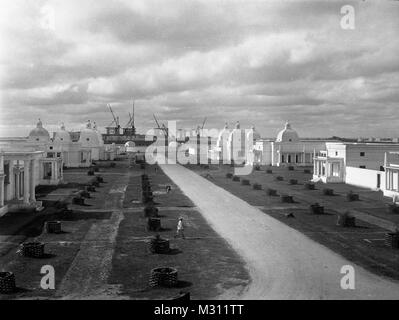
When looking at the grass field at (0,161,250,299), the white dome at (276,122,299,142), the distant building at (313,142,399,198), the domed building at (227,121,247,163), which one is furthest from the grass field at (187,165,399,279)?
the domed building at (227,121,247,163)

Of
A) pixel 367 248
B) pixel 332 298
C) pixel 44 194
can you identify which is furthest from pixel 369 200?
pixel 44 194

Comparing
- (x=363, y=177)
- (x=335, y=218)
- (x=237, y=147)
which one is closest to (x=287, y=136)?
(x=237, y=147)

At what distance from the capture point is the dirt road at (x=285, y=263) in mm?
16359

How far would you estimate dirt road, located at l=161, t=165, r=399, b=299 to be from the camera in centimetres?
1636

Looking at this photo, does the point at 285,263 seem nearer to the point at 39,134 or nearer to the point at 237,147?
the point at 39,134

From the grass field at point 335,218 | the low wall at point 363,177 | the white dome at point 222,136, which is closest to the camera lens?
the grass field at point 335,218

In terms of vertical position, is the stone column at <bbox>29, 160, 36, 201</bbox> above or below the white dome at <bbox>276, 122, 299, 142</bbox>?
below

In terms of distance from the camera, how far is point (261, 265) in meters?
19.9

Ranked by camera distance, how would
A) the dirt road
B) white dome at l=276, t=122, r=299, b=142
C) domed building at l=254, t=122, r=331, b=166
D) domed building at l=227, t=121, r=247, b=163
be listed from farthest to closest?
domed building at l=227, t=121, r=247, b=163, white dome at l=276, t=122, r=299, b=142, domed building at l=254, t=122, r=331, b=166, the dirt road

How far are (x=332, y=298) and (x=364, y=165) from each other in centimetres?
4608

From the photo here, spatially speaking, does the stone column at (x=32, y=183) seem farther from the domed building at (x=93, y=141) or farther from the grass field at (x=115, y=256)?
the domed building at (x=93, y=141)

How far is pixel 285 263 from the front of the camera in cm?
2011

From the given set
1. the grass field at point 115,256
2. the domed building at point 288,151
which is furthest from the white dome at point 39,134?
the grass field at point 115,256

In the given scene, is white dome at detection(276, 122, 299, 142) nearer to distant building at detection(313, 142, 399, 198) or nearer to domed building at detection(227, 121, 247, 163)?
domed building at detection(227, 121, 247, 163)
